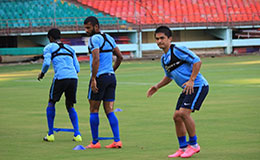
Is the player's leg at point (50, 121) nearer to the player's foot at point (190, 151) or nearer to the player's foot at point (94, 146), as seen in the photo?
the player's foot at point (94, 146)

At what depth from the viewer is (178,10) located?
193 ft

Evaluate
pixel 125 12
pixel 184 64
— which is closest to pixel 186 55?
pixel 184 64

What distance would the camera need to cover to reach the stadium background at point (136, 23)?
50.5 m

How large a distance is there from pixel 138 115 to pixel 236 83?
9.50m

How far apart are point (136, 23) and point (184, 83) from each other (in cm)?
4567

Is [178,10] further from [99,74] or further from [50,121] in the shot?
[99,74]

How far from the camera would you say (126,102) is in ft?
56.5

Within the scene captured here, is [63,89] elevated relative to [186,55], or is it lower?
lower

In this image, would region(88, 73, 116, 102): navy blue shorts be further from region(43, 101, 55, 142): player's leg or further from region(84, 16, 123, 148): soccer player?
region(43, 101, 55, 142): player's leg

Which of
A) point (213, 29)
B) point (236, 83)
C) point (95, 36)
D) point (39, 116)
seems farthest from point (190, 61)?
point (213, 29)

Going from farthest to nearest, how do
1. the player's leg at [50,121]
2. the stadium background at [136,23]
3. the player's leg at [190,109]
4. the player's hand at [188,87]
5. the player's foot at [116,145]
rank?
the stadium background at [136,23] → the player's leg at [50,121] → the player's foot at [116,145] → the player's leg at [190,109] → the player's hand at [188,87]

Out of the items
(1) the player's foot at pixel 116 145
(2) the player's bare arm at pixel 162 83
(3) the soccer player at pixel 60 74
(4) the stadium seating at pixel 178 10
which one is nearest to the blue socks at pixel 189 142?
(2) the player's bare arm at pixel 162 83

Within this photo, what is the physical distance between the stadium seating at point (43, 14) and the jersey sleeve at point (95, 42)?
4103 centimetres

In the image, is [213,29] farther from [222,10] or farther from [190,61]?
[190,61]
